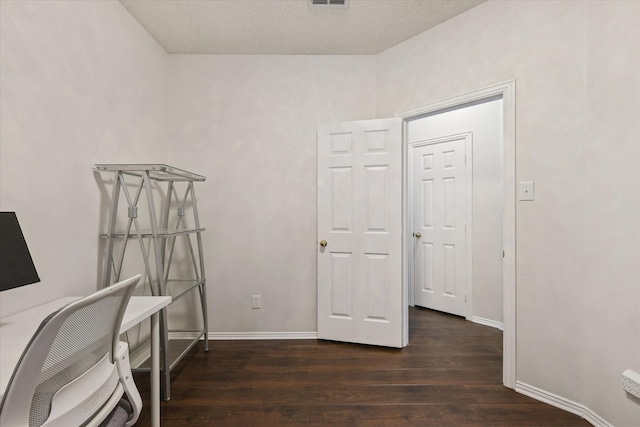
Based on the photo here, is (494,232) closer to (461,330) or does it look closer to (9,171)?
(461,330)

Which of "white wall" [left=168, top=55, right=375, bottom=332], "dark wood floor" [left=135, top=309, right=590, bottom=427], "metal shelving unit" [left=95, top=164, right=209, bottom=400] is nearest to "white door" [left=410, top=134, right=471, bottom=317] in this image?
"dark wood floor" [left=135, top=309, right=590, bottom=427]

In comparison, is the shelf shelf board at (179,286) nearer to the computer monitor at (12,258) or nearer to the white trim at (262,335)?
the white trim at (262,335)

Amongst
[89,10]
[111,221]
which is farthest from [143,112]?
[111,221]

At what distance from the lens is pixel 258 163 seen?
2887 mm

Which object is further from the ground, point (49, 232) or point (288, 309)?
point (49, 232)

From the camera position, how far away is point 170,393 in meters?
1.98

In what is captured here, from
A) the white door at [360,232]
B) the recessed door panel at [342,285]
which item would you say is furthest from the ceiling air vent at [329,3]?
the recessed door panel at [342,285]

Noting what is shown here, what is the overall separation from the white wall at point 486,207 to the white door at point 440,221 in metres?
0.11

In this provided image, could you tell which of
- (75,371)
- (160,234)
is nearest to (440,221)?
(160,234)

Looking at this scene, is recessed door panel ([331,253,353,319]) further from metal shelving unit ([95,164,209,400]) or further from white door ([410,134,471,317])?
white door ([410,134,471,317])

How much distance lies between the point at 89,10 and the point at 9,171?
46.0 inches

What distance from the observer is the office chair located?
2.17 ft

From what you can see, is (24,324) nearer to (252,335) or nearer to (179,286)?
(179,286)

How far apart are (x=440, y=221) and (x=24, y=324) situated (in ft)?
11.9
